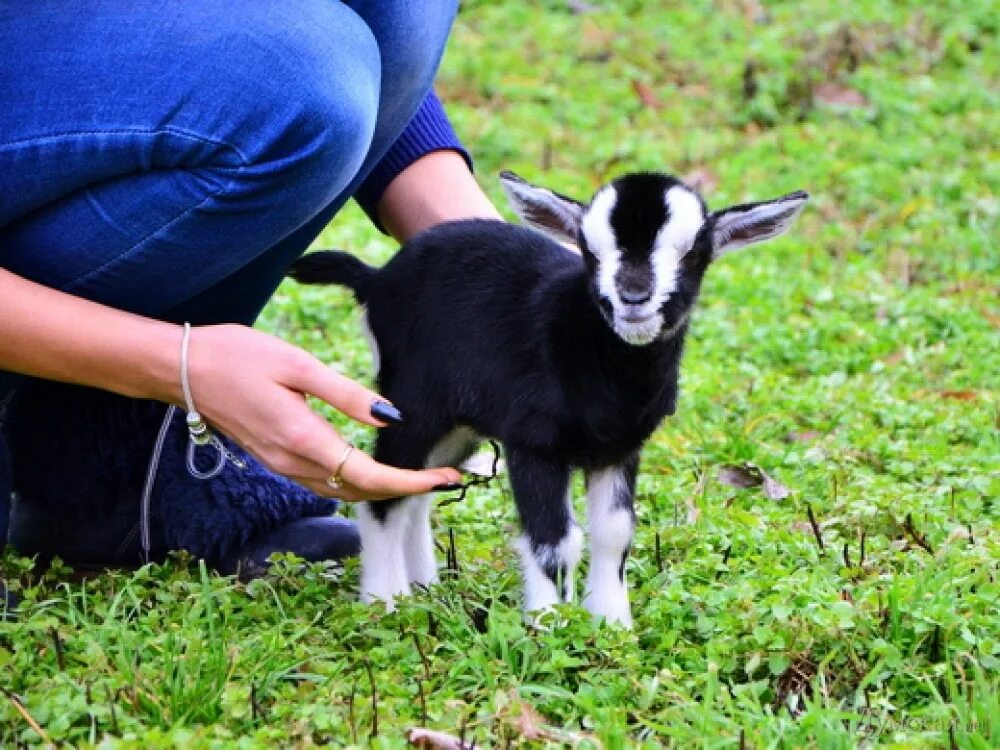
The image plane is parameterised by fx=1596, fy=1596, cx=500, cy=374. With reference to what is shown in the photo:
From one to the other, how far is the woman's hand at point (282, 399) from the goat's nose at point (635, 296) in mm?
458

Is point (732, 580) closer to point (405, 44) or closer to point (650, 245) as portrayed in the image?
point (650, 245)

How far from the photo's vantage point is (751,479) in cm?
409

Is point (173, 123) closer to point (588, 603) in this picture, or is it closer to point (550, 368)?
point (550, 368)

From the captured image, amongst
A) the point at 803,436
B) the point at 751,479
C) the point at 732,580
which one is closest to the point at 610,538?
the point at 732,580

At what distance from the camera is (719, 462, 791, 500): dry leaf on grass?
395 centimetres

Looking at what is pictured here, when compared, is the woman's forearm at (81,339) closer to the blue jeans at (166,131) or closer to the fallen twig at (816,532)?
the blue jeans at (166,131)

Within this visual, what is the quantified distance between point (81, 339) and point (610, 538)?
1089 millimetres

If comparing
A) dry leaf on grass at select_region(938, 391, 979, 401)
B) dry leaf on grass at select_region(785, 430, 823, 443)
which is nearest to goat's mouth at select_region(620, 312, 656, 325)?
dry leaf on grass at select_region(785, 430, 823, 443)

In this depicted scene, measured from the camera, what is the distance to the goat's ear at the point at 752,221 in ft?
10.1

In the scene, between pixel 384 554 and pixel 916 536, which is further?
pixel 916 536

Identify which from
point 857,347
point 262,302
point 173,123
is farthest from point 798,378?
point 173,123

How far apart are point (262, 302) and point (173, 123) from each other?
2.64 ft

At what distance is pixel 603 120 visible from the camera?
25.8ft

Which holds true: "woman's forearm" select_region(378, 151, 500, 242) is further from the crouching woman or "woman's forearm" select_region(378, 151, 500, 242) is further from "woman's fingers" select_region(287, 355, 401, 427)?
"woman's fingers" select_region(287, 355, 401, 427)
